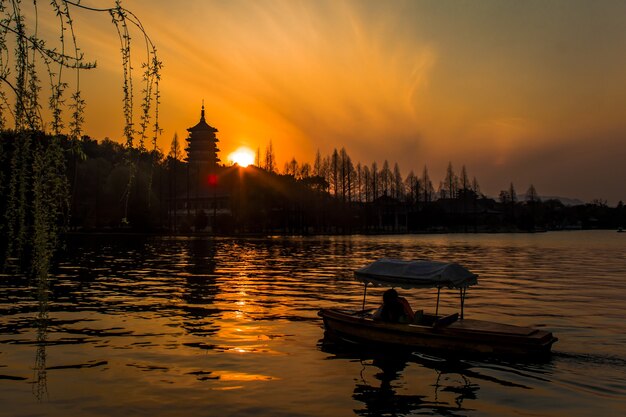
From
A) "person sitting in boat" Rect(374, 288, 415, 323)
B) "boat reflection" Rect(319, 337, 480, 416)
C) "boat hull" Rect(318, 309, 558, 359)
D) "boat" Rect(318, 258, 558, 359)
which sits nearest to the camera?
"boat reflection" Rect(319, 337, 480, 416)

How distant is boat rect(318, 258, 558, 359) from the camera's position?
1514 cm

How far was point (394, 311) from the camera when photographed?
16906mm

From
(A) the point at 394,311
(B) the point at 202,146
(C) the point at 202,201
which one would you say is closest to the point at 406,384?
(A) the point at 394,311

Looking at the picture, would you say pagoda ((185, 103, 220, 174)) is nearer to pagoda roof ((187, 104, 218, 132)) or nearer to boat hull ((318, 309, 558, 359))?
pagoda roof ((187, 104, 218, 132))

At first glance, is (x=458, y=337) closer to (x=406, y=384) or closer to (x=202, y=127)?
(x=406, y=384)

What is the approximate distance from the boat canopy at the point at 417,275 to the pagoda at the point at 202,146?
480 feet

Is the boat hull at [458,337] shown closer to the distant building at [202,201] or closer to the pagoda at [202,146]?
the distant building at [202,201]

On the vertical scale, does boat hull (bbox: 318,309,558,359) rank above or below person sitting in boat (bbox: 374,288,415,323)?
below

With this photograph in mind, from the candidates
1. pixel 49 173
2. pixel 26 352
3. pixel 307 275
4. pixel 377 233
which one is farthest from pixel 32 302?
pixel 377 233

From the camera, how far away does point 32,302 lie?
2545 centimetres

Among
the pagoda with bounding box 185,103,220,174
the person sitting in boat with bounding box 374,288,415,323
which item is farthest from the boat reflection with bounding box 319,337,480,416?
the pagoda with bounding box 185,103,220,174

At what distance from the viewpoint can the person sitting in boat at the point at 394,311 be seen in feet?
55.1

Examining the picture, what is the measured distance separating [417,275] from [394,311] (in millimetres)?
1384

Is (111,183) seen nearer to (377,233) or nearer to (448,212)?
(377,233)
